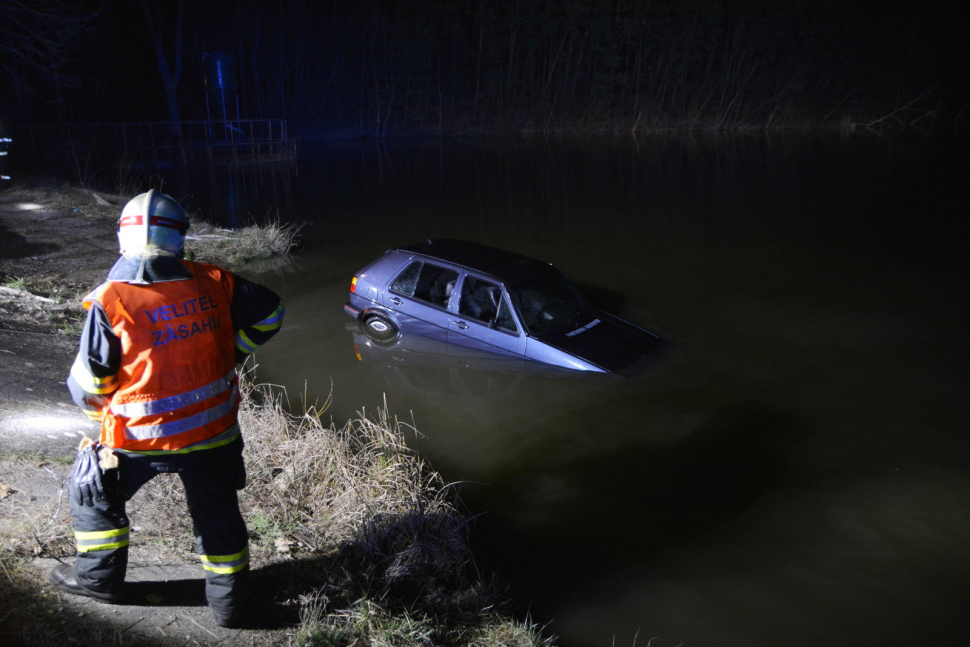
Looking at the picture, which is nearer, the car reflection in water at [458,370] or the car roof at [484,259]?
the car reflection in water at [458,370]

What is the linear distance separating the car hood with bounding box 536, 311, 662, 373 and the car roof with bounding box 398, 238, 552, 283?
89 cm

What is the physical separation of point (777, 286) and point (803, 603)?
29.0 ft

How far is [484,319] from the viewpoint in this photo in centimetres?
893

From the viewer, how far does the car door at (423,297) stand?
9.30 metres

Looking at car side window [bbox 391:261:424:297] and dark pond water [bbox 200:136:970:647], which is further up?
car side window [bbox 391:261:424:297]

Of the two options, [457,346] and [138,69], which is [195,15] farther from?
[457,346]

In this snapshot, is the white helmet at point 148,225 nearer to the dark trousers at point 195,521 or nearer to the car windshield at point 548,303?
the dark trousers at point 195,521

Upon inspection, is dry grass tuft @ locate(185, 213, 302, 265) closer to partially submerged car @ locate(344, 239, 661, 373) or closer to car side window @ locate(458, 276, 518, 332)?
partially submerged car @ locate(344, 239, 661, 373)

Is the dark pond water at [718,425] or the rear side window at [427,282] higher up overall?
the rear side window at [427,282]

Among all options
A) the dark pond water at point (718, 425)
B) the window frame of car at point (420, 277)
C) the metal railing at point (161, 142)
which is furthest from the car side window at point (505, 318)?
the metal railing at point (161, 142)

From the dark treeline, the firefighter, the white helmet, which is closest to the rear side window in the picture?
the firefighter

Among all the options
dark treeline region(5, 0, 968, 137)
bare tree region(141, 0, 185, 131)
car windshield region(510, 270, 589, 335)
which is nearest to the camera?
car windshield region(510, 270, 589, 335)

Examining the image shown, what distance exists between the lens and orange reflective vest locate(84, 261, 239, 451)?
10.6ft

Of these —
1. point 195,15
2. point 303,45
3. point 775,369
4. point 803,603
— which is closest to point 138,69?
point 195,15
